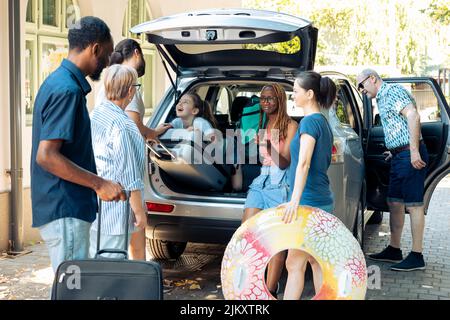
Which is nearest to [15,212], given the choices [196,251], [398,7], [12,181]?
[12,181]

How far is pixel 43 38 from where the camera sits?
8.18 meters

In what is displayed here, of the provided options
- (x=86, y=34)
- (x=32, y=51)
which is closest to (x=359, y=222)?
(x=86, y=34)

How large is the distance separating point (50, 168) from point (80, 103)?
378 mm

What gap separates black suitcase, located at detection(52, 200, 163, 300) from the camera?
11.4 feet

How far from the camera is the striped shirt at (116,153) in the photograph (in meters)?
4.37

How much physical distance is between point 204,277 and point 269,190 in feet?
4.78

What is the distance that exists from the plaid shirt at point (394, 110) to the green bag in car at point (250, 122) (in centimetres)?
121

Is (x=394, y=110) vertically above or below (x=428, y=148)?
above

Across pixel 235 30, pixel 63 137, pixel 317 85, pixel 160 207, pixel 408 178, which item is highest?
pixel 235 30

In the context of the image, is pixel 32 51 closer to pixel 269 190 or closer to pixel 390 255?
pixel 269 190

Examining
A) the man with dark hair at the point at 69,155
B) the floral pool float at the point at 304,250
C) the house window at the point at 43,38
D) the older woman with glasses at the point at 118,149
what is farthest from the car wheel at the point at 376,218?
the man with dark hair at the point at 69,155

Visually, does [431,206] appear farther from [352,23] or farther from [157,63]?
[352,23]

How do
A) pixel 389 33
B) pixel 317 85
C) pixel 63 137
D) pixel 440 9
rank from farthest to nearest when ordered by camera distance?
1. pixel 389 33
2. pixel 440 9
3. pixel 317 85
4. pixel 63 137

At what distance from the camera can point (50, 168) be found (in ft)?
11.3
